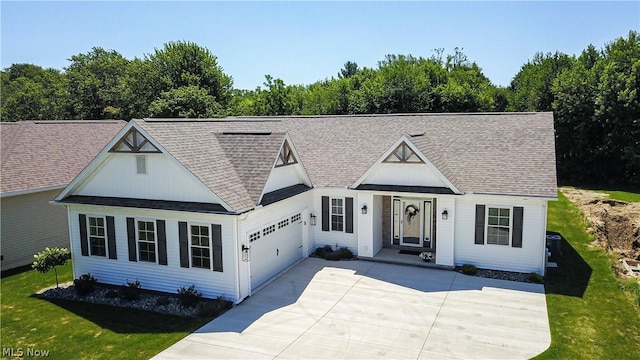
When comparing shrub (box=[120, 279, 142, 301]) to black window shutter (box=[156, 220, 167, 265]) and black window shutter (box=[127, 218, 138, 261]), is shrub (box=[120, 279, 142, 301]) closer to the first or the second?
black window shutter (box=[127, 218, 138, 261])

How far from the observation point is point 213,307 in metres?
13.5

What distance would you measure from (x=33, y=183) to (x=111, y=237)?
6304mm

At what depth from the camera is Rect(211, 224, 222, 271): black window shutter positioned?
14.1 m

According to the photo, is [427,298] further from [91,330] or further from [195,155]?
[91,330]

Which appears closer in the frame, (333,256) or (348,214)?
(333,256)

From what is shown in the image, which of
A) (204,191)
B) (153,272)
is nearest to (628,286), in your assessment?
(204,191)

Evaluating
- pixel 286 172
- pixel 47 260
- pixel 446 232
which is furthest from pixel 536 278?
pixel 47 260

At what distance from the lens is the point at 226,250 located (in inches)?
554

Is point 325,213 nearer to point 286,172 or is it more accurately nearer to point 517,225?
point 286,172

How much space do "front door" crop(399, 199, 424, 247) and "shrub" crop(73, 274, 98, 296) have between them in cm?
1219

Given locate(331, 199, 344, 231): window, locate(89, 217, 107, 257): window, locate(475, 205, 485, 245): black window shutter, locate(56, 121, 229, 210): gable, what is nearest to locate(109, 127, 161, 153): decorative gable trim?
locate(56, 121, 229, 210): gable

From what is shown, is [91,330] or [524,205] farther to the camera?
[524,205]

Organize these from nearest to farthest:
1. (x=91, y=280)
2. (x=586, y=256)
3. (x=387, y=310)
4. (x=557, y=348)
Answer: (x=557, y=348)
(x=387, y=310)
(x=91, y=280)
(x=586, y=256)

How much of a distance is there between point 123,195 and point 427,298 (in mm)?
10636
